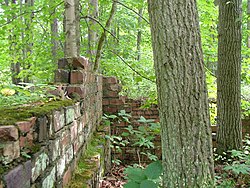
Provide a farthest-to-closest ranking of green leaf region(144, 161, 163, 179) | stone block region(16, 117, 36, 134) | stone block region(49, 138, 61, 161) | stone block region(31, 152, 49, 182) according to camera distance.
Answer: green leaf region(144, 161, 163, 179) < stone block region(49, 138, 61, 161) < stone block region(31, 152, 49, 182) < stone block region(16, 117, 36, 134)

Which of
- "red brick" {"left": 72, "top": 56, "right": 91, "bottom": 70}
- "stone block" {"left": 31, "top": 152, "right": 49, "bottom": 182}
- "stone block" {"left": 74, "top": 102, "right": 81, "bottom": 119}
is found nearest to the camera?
"stone block" {"left": 31, "top": 152, "right": 49, "bottom": 182}

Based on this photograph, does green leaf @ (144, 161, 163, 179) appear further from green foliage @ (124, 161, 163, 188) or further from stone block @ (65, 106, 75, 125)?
stone block @ (65, 106, 75, 125)

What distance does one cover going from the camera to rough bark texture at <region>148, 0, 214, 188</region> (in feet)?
6.58

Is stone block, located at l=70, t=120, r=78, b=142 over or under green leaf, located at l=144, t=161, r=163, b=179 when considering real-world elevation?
over

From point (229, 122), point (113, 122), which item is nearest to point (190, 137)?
point (229, 122)

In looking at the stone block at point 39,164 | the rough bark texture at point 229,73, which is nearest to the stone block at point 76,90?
the stone block at point 39,164

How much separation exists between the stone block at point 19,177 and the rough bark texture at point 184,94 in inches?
Answer: 41.3

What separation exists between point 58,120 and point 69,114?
1.29 feet

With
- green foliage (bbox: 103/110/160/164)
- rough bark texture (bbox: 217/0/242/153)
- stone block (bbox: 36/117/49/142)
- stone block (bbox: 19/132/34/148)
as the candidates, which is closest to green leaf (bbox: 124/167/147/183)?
stone block (bbox: 36/117/49/142)

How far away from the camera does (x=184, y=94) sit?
78.9 inches

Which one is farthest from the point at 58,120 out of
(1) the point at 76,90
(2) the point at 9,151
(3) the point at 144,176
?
(1) the point at 76,90

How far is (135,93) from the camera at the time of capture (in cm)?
730

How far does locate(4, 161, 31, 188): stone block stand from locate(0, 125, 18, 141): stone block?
13 cm

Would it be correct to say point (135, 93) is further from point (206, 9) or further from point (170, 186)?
point (170, 186)
